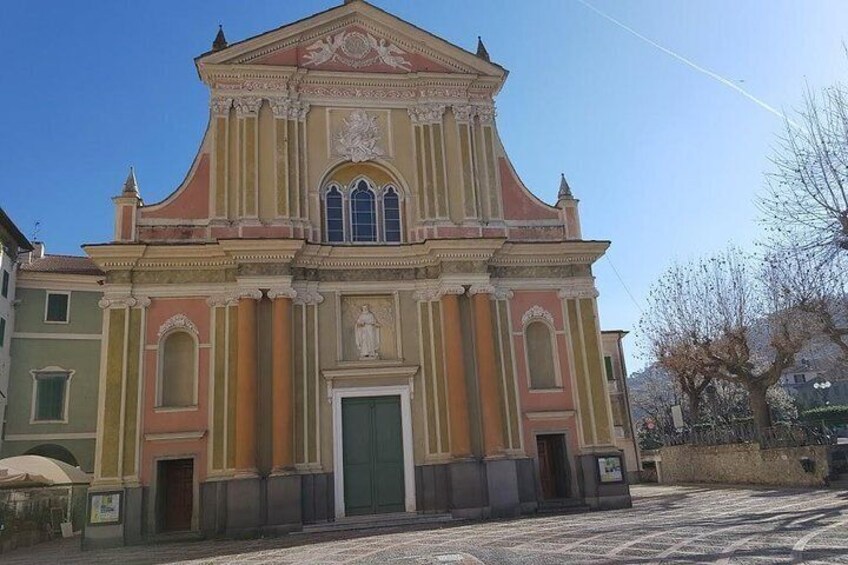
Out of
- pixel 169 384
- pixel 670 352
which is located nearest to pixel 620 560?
pixel 169 384

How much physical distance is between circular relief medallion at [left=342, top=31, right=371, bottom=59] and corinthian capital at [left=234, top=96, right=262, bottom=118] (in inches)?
128

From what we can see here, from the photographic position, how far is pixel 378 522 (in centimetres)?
1634

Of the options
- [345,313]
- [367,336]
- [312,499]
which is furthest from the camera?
[345,313]

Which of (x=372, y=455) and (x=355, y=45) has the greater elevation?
(x=355, y=45)

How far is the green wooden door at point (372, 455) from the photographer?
57.2 ft

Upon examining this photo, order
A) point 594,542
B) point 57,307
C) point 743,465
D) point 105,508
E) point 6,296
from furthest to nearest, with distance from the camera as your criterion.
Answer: point 57,307 < point 6,296 < point 743,465 < point 105,508 < point 594,542

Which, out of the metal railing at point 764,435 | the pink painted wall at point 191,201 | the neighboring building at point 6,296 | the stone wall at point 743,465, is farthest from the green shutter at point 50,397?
the metal railing at point 764,435

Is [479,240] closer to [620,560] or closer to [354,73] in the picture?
[354,73]

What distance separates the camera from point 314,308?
59.8 ft

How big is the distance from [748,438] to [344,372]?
48.6 feet

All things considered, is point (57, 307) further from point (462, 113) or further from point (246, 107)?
point (462, 113)

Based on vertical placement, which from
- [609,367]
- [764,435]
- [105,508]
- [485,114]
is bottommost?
[105,508]

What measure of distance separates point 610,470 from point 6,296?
78.5 feet

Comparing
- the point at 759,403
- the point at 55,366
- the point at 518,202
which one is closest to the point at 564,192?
the point at 518,202
